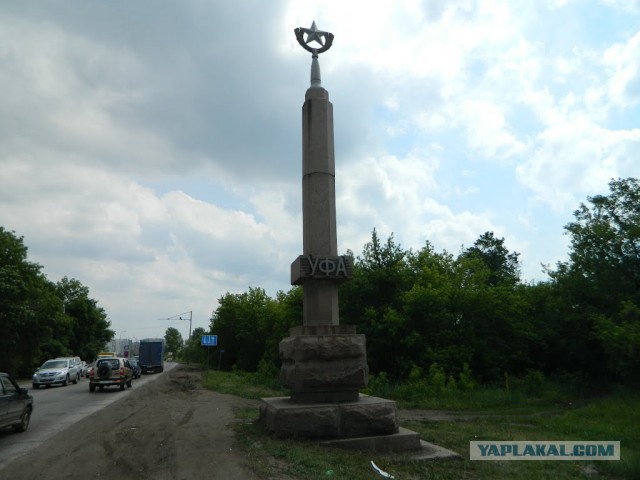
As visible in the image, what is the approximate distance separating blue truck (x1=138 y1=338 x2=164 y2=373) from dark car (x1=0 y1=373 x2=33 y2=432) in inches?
1475

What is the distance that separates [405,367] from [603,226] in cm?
1211

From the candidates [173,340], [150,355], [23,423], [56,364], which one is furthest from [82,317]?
[173,340]

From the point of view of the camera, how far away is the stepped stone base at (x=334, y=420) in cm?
Answer: 892

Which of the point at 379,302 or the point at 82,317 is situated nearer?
the point at 379,302

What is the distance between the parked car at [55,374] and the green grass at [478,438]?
20.7 m

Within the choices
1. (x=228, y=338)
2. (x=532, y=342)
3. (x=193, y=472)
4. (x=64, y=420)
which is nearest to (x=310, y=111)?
(x=193, y=472)

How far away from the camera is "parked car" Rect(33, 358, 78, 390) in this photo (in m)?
30.0

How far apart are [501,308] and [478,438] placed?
1616 centimetres

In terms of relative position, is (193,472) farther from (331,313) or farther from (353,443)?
(331,313)

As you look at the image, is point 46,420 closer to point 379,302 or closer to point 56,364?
point 379,302

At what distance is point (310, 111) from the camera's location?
11242 mm

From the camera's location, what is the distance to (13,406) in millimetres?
11727

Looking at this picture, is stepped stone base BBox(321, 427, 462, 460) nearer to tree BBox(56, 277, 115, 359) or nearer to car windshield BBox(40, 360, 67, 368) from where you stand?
car windshield BBox(40, 360, 67, 368)

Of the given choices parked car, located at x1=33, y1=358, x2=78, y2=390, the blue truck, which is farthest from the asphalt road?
the blue truck
